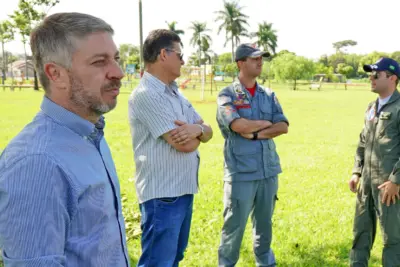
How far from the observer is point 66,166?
1.23m

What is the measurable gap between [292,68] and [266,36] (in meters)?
18.5

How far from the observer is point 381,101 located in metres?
3.50

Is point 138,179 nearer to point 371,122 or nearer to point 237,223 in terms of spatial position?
point 237,223

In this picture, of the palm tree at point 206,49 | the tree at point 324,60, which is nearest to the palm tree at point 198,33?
the palm tree at point 206,49

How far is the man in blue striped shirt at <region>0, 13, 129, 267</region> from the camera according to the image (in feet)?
3.73

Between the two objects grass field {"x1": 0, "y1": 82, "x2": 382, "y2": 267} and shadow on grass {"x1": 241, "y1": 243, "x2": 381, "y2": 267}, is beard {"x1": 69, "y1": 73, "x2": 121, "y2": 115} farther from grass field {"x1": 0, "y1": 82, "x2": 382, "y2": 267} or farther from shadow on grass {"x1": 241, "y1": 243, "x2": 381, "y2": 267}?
shadow on grass {"x1": 241, "y1": 243, "x2": 381, "y2": 267}

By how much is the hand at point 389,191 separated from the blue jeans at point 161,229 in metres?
1.80

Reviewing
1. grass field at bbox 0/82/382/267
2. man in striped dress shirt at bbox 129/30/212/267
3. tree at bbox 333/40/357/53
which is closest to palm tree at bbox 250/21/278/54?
tree at bbox 333/40/357/53

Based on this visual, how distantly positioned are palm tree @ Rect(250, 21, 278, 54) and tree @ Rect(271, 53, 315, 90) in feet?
41.3

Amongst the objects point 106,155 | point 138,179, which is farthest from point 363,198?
point 106,155

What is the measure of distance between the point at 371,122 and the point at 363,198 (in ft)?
2.37

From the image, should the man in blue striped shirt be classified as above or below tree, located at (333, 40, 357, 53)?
below

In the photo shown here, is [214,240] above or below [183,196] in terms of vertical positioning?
below

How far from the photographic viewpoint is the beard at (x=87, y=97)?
4.46ft
